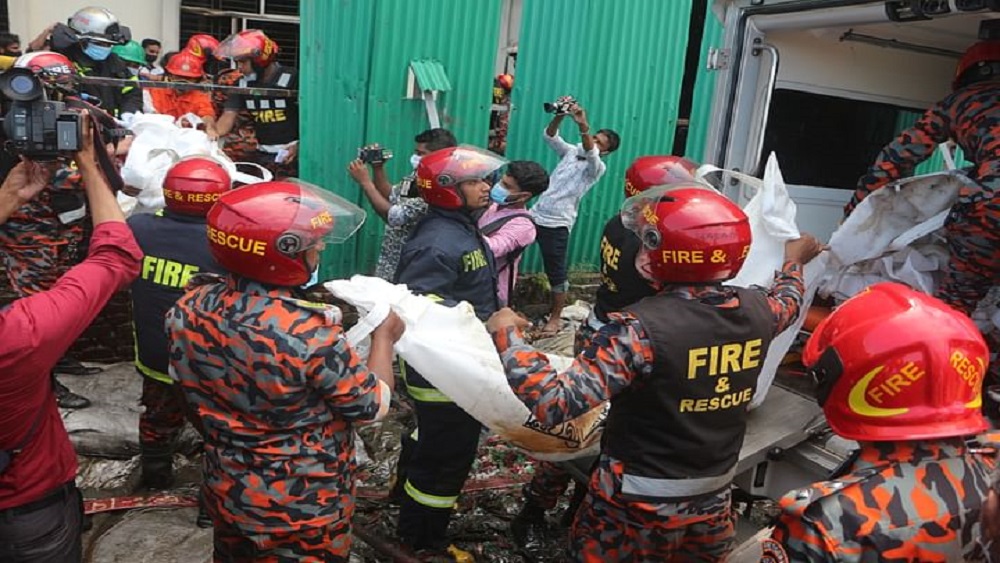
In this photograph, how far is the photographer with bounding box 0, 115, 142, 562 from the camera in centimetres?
174

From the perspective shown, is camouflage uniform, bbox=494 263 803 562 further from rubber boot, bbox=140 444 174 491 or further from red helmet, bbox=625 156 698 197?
rubber boot, bbox=140 444 174 491

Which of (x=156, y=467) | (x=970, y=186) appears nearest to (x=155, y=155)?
(x=156, y=467)

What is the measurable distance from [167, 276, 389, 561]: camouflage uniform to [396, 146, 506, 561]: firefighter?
902 millimetres

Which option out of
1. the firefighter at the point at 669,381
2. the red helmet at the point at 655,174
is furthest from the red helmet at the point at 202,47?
the firefighter at the point at 669,381

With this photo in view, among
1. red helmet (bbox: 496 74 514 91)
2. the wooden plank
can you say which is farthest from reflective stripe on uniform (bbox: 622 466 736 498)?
red helmet (bbox: 496 74 514 91)

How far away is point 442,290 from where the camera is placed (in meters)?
3.15

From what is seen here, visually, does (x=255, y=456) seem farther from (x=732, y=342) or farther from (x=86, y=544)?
(x=86, y=544)

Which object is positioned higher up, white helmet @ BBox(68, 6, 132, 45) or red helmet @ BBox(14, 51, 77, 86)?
white helmet @ BBox(68, 6, 132, 45)

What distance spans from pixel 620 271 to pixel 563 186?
2.79 metres

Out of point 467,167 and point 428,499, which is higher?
point 467,167

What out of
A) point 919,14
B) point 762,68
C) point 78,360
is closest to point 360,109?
point 78,360

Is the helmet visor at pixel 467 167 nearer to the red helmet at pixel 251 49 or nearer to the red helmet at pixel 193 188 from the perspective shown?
the red helmet at pixel 193 188

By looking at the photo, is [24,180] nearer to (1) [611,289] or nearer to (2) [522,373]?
(2) [522,373]

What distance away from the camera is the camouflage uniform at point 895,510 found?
1397 millimetres
